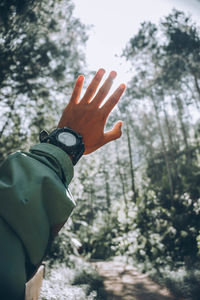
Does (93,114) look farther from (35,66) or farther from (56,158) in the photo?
(35,66)

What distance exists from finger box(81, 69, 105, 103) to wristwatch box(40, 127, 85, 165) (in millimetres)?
306

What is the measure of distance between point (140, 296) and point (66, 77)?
8755 mm

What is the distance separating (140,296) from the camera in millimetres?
6609

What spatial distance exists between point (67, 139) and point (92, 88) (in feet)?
1.47

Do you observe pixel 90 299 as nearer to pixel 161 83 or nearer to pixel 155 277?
pixel 155 277

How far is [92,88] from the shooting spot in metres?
1.43

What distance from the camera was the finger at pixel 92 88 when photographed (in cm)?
143

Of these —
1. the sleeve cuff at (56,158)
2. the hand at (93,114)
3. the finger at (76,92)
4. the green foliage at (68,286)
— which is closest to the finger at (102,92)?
the hand at (93,114)

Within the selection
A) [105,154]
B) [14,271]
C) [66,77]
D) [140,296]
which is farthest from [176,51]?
[105,154]

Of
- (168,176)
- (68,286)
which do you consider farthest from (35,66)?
A: (168,176)

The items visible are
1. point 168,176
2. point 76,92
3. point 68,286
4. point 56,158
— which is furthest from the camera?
point 168,176

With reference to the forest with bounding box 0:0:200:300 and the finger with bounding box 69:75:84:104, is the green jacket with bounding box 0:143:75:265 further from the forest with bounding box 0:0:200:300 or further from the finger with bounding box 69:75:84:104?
the forest with bounding box 0:0:200:300

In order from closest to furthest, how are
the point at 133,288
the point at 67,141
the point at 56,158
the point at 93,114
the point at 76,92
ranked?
the point at 56,158 → the point at 67,141 → the point at 93,114 → the point at 76,92 → the point at 133,288

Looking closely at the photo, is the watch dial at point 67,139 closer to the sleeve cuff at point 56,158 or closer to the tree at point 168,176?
the sleeve cuff at point 56,158
